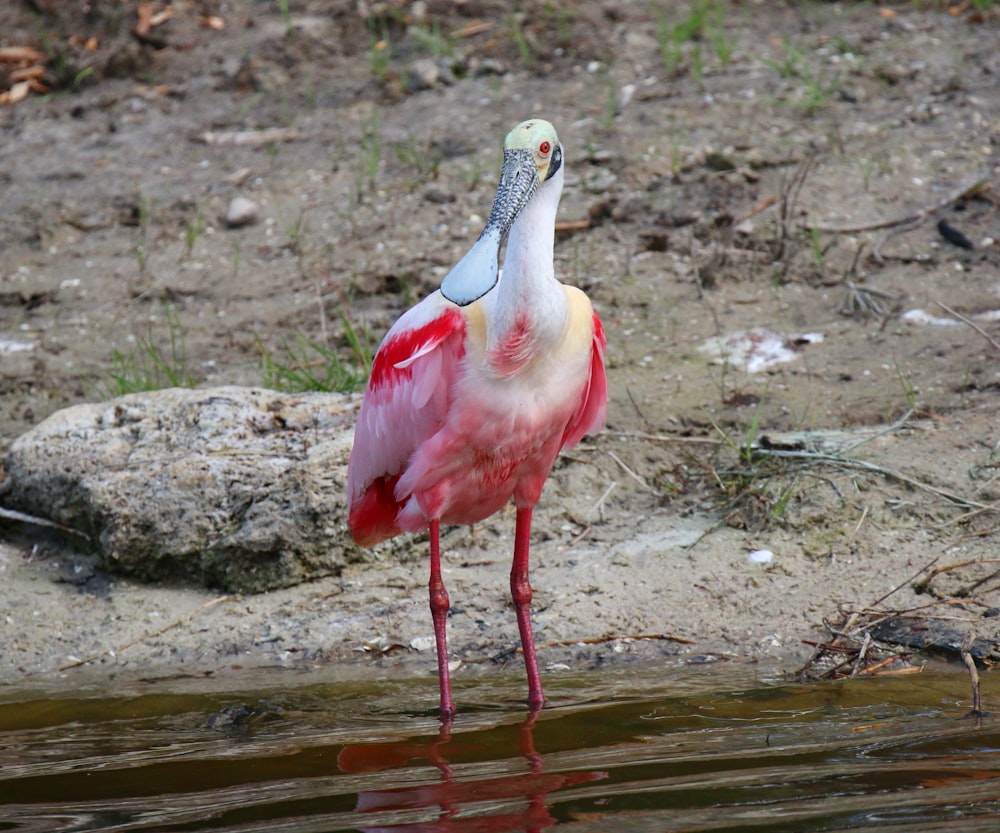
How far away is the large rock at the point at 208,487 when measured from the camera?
5.46 m

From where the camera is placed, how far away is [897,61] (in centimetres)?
912

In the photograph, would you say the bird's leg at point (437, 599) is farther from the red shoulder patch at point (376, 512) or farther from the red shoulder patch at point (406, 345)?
the red shoulder patch at point (406, 345)

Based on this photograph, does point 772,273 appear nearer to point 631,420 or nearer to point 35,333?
point 631,420

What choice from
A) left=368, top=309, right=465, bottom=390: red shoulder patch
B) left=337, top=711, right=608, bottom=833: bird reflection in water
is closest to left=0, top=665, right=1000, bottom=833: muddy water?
left=337, top=711, right=608, bottom=833: bird reflection in water

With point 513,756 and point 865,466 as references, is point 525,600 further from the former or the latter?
point 865,466

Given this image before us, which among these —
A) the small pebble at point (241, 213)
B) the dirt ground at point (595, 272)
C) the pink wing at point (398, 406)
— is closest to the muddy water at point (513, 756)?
the dirt ground at point (595, 272)

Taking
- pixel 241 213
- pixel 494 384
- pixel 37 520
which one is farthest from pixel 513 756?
pixel 241 213

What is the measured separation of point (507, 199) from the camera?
4.46 m

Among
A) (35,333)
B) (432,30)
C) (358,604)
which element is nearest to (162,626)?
(358,604)

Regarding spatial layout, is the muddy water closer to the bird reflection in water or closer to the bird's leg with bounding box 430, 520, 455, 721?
the bird reflection in water

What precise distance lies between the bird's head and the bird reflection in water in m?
1.36

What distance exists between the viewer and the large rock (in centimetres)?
546

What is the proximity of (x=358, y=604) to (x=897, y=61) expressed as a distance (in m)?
5.73

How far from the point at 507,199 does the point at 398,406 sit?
823 millimetres
